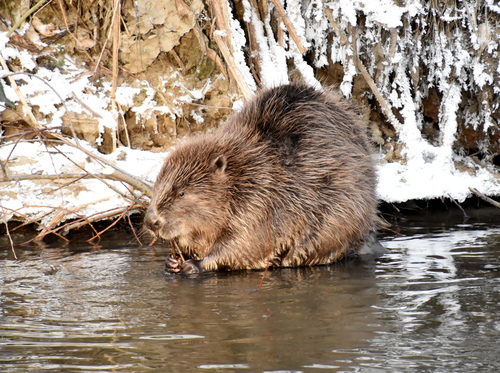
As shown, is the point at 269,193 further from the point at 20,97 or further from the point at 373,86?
the point at 20,97

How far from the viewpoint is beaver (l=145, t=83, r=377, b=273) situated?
3.63 m

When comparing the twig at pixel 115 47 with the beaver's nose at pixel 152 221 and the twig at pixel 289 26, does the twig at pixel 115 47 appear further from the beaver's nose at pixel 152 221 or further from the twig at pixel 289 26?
the beaver's nose at pixel 152 221

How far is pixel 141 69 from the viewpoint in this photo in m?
5.30

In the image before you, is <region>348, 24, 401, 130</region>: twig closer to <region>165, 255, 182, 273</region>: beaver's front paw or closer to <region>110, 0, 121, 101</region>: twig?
<region>110, 0, 121, 101</region>: twig

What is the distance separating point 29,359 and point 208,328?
658 millimetres

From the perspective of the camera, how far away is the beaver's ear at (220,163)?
3.64 meters

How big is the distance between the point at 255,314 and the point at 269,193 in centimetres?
100

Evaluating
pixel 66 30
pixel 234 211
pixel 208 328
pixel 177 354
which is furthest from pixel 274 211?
pixel 66 30

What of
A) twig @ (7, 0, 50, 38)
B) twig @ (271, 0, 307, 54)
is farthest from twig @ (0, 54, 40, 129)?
twig @ (271, 0, 307, 54)

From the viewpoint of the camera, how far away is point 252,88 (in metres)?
4.79

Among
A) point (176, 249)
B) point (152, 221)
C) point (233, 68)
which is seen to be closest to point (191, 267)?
point (176, 249)

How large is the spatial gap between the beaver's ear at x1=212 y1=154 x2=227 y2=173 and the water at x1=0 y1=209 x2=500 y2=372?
55 centimetres

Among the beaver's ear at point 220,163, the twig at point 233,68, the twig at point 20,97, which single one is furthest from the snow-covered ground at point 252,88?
the beaver's ear at point 220,163

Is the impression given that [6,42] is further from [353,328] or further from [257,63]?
[353,328]
